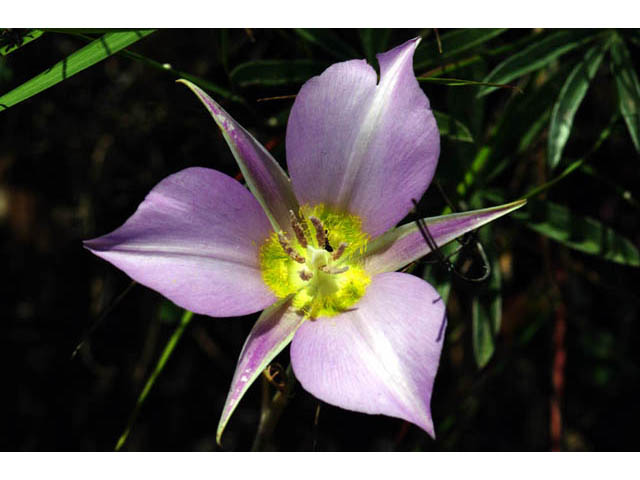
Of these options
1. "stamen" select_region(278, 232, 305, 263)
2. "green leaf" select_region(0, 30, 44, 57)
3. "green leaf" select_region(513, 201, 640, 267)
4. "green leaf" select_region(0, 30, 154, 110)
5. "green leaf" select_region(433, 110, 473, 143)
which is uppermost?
"green leaf" select_region(0, 30, 44, 57)

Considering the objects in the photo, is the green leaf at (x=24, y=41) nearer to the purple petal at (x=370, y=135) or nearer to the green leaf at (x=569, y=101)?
the purple petal at (x=370, y=135)

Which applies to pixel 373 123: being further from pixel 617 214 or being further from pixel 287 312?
pixel 617 214

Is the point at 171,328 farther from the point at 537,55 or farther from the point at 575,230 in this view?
the point at 537,55

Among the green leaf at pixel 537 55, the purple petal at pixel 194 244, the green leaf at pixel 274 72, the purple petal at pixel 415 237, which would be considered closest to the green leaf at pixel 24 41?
the green leaf at pixel 274 72

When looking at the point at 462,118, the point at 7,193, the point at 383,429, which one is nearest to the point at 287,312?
the point at 462,118

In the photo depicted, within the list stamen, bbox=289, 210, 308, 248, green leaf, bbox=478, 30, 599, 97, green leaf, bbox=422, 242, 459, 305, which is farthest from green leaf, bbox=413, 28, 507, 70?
stamen, bbox=289, 210, 308, 248

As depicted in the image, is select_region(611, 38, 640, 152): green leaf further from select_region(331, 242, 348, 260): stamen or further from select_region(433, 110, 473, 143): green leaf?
select_region(331, 242, 348, 260): stamen

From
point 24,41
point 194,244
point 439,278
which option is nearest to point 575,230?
point 439,278
